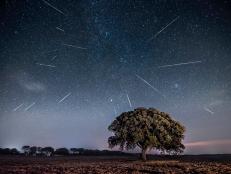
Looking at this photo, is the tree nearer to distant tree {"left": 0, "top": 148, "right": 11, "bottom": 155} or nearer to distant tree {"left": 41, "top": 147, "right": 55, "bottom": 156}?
distant tree {"left": 0, "top": 148, "right": 11, "bottom": 155}

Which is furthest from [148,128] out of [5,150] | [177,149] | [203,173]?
[5,150]

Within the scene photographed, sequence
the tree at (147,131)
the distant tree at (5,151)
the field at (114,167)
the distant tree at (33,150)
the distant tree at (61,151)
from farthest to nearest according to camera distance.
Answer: the distant tree at (33,150)
the distant tree at (61,151)
the distant tree at (5,151)
the tree at (147,131)
the field at (114,167)

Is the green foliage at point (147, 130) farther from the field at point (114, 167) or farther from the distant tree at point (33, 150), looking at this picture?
the distant tree at point (33, 150)

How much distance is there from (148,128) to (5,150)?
10362cm

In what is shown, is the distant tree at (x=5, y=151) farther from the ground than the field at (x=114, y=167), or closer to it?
farther from the ground

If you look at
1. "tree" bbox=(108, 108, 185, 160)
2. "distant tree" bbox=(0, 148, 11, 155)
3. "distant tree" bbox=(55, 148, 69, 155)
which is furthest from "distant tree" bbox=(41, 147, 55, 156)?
"tree" bbox=(108, 108, 185, 160)

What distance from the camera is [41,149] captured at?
167 meters

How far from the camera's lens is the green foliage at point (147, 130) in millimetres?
61969

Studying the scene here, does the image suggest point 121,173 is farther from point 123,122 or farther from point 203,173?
point 123,122

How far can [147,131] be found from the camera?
61.9 metres

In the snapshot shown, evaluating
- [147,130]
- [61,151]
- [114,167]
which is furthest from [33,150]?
[114,167]

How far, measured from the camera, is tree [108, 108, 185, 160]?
62.0 metres

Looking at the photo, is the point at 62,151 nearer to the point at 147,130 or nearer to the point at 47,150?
the point at 47,150

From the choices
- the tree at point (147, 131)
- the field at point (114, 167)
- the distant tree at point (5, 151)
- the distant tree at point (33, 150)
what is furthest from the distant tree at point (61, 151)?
the field at point (114, 167)
